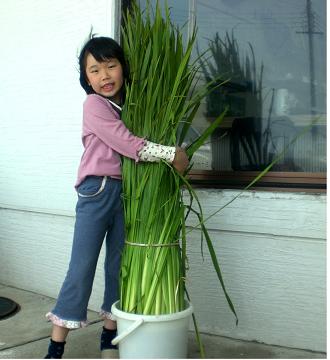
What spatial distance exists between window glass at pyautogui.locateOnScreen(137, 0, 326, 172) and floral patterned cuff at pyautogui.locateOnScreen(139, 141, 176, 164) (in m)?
0.82

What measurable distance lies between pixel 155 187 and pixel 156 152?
15 centimetres

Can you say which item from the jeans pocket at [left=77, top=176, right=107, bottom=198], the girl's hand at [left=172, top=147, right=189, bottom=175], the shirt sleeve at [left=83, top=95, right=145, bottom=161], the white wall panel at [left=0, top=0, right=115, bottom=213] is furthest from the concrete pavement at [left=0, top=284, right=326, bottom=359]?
the shirt sleeve at [left=83, top=95, right=145, bottom=161]

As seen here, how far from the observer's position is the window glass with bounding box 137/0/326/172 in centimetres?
282

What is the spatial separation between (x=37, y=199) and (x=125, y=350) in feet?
5.92

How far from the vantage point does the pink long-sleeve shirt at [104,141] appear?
2.31 metres

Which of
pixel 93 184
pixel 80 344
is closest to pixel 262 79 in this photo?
pixel 93 184

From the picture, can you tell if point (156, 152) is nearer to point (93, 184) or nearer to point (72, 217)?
point (93, 184)

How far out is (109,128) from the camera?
2334mm

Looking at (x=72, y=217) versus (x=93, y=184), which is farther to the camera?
(x=72, y=217)

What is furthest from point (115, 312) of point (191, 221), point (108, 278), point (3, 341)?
point (3, 341)

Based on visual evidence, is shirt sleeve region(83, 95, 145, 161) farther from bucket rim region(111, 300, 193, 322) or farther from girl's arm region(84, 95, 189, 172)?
bucket rim region(111, 300, 193, 322)

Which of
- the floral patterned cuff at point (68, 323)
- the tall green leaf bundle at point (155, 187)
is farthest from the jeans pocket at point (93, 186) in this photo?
the floral patterned cuff at point (68, 323)

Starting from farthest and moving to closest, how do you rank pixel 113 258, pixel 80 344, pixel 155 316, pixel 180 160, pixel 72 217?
1. pixel 72 217
2. pixel 80 344
3. pixel 113 258
4. pixel 180 160
5. pixel 155 316

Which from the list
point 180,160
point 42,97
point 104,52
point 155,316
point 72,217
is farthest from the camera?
point 42,97
